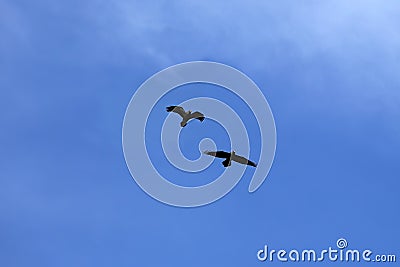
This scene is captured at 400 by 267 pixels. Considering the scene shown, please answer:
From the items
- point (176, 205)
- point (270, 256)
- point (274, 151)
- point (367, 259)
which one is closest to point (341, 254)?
point (367, 259)

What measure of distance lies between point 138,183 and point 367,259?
340 centimetres

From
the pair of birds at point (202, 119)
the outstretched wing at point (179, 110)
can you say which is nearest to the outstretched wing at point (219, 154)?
the pair of birds at point (202, 119)

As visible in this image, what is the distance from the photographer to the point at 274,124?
24.7 feet

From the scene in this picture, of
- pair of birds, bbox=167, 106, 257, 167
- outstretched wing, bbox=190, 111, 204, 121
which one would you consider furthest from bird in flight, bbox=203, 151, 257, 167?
outstretched wing, bbox=190, 111, 204, 121

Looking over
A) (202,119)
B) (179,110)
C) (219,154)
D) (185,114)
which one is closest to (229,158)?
(219,154)

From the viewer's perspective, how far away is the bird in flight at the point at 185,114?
25.1 feet

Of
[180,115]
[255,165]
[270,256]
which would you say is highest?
[180,115]

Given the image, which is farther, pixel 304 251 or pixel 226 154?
pixel 226 154

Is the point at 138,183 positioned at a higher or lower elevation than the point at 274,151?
lower

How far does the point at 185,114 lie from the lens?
7.70 m

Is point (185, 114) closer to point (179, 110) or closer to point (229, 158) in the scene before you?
point (179, 110)

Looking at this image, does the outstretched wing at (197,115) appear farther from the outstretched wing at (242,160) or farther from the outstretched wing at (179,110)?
the outstretched wing at (242,160)

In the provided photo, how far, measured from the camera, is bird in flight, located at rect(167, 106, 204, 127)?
7.66 m

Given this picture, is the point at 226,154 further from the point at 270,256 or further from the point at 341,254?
the point at 341,254
